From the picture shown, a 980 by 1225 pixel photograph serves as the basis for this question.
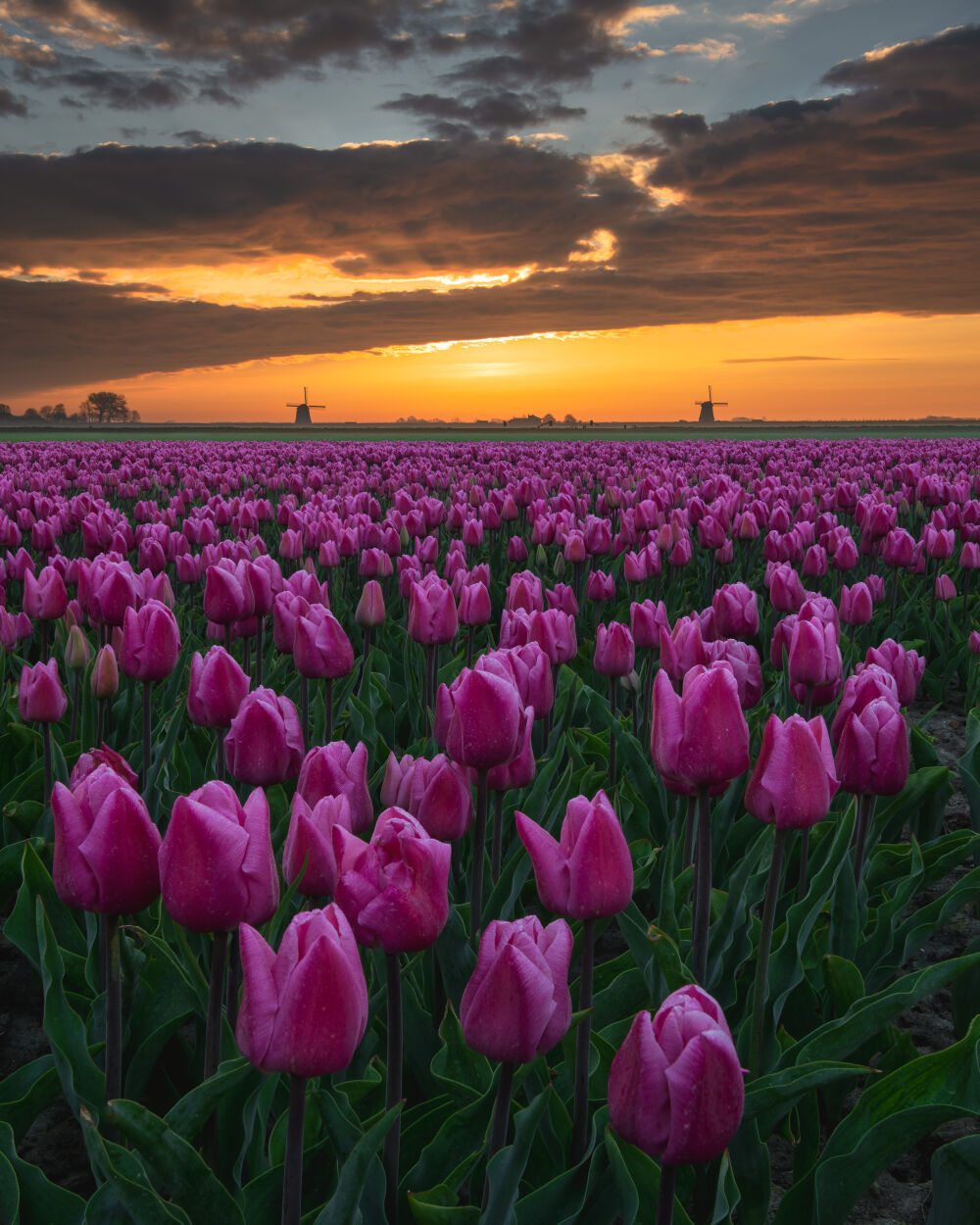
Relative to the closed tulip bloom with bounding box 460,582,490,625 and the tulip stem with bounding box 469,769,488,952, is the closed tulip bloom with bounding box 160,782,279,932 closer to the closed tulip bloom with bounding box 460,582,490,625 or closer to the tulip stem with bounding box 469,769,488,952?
the tulip stem with bounding box 469,769,488,952

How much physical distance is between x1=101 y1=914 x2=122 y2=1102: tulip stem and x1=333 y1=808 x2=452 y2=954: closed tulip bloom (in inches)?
19.1

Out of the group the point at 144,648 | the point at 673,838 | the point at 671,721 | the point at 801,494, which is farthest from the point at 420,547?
the point at 801,494

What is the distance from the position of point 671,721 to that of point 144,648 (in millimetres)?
1883

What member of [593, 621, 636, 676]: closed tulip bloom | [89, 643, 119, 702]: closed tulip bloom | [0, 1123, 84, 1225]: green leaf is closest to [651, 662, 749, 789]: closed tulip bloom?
[0, 1123, 84, 1225]: green leaf

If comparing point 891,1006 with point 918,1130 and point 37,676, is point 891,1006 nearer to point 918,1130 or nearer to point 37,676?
point 918,1130

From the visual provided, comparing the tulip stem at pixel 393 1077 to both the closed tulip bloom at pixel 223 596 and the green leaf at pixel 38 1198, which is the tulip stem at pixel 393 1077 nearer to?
the green leaf at pixel 38 1198

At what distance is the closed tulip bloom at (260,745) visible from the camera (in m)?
2.23

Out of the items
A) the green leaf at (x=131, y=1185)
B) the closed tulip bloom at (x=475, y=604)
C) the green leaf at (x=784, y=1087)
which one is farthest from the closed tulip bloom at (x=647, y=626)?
the green leaf at (x=131, y=1185)

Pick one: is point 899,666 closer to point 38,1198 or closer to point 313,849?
point 313,849

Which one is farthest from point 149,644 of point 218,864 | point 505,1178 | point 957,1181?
point 957,1181

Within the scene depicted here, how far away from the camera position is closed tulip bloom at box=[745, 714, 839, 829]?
76.3 inches

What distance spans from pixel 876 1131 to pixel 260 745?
1.46m

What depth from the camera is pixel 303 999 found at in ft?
4.11

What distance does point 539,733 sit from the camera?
4230mm
